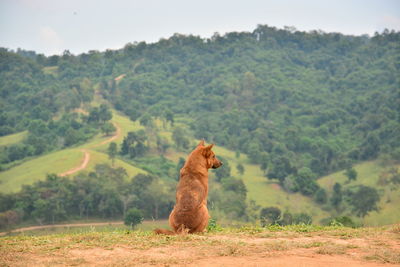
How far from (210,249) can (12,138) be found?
243 feet

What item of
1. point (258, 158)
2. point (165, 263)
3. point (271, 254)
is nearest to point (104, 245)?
point (165, 263)

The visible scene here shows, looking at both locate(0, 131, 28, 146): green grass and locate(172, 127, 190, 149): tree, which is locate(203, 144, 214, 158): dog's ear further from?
locate(0, 131, 28, 146): green grass

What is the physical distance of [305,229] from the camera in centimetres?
912

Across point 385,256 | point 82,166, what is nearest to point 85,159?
point 82,166

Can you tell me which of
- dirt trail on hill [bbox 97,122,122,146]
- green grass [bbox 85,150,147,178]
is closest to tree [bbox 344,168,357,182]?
green grass [bbox 85,150,147,178]

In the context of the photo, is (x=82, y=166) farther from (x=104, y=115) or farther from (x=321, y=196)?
(x=321, y=196)

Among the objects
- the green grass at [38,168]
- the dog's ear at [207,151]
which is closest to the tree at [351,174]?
the green grass at [38,168]

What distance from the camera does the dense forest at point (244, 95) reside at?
231ft

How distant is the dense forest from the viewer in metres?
70.5

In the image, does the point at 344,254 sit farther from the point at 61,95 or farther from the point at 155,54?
the point at 155,54

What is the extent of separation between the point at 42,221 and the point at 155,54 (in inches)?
3056

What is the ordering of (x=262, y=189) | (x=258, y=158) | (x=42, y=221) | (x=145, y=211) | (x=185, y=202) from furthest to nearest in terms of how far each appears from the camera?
(x=258, y=158) → (x=262, y=189) → (x=145, y=211) → (x=42, y=221) → (x=185, y=202)

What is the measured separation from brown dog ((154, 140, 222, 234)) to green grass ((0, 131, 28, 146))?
6847 centimetres

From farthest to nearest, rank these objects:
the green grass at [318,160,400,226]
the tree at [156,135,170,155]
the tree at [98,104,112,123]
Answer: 1. the tree at [98,104,112,123]
2. the tree at [156,135,170,155]
3. the green grass at [318,160,400,226]
